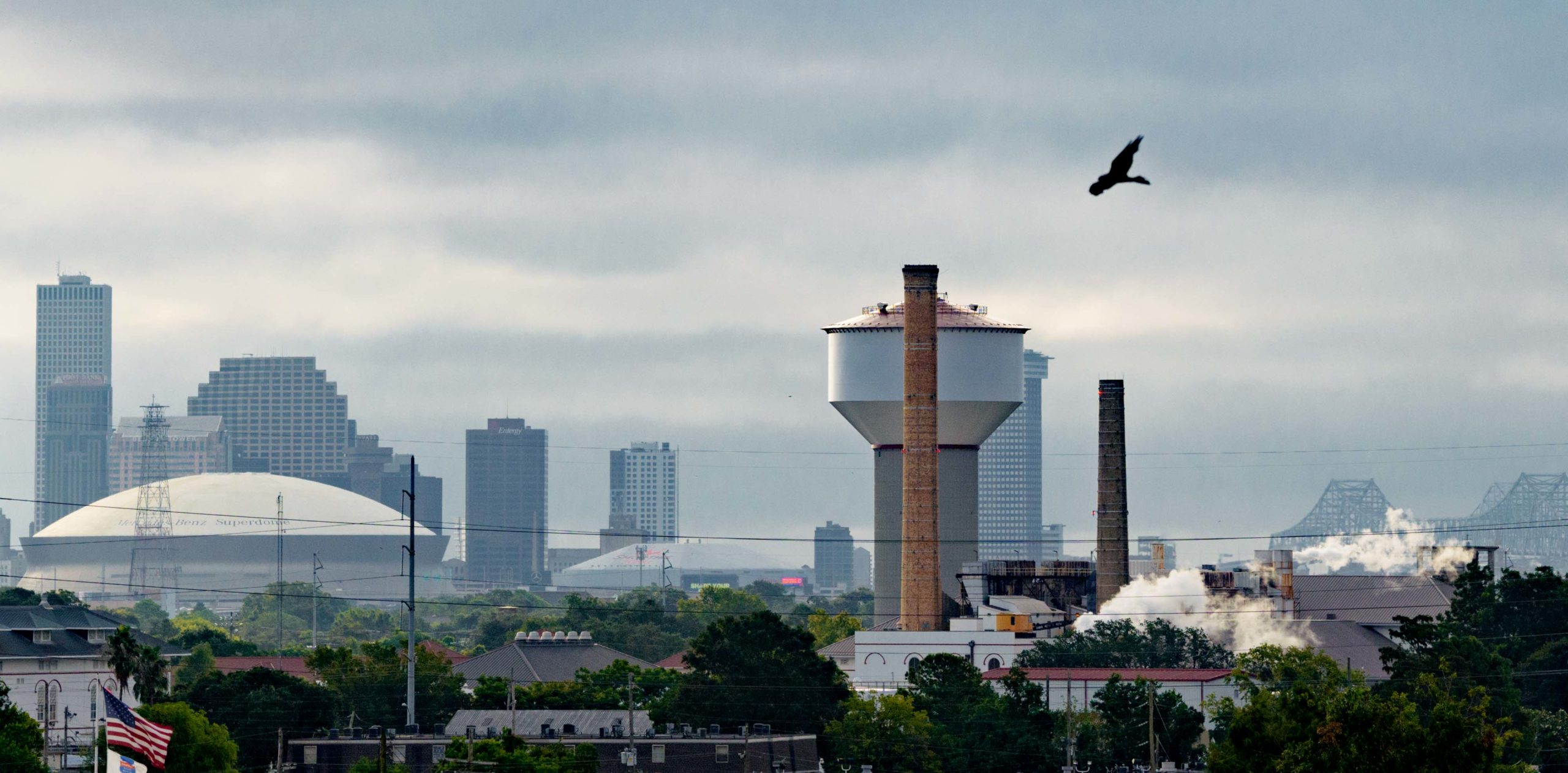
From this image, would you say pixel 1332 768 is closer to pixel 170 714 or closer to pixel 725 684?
pixel 170 714

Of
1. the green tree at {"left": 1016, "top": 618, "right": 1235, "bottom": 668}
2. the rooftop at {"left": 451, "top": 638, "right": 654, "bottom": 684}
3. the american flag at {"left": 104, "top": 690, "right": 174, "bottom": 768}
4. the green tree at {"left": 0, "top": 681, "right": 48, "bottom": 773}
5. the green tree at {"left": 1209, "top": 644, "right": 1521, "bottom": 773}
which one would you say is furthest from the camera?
the rooftop at {"left": 451, "top": 638, "right": 654, "bottom": 684}

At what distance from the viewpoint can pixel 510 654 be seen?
19425 centimetres

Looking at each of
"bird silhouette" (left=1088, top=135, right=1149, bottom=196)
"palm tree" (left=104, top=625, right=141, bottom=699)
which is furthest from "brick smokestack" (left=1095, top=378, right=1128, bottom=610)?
"bird silhouette" (left=1088, top=135, right=1149, bottom=196)

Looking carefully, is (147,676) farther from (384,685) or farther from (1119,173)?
(1119,173)

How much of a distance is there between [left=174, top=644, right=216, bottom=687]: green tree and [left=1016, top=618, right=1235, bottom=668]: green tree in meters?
61.0

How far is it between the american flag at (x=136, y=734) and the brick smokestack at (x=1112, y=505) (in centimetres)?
11385

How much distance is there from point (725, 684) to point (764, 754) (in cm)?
2439

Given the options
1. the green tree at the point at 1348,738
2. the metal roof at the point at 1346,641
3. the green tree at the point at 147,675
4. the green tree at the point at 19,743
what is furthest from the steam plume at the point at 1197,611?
the green tree at the point at 1348,738

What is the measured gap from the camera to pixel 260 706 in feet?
423

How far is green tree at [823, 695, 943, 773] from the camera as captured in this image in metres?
128

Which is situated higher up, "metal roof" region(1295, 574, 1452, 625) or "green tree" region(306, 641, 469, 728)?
"metal roof" region(1295, 574, 1452, 625)

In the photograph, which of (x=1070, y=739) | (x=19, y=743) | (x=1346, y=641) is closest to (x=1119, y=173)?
(x=19, y=743)

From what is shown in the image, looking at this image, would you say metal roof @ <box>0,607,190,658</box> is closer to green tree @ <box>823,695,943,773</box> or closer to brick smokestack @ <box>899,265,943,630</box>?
green tree @ <box>823,695,943,773</box>

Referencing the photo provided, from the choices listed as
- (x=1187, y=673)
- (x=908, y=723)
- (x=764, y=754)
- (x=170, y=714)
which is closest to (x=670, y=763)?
(x=764, y=754)
